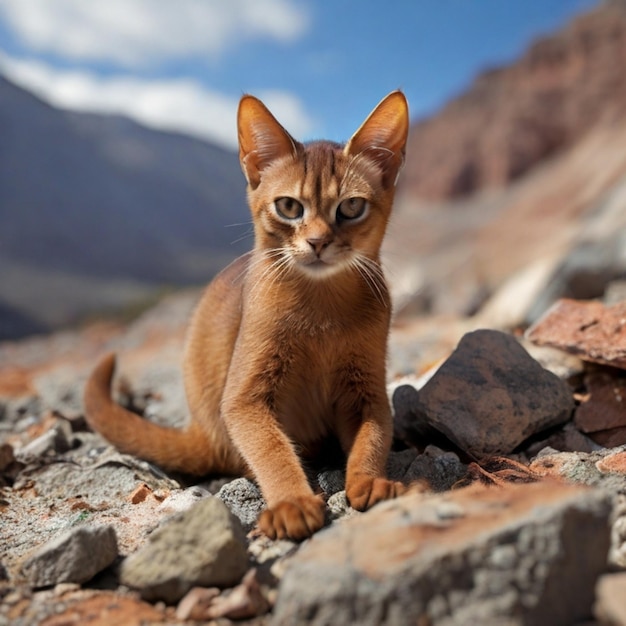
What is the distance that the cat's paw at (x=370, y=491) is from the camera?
2.44 m

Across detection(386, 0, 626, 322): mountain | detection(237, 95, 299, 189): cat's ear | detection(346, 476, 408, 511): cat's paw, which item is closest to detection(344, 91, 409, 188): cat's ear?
detection(237, 95, 299, 189): cat's ear

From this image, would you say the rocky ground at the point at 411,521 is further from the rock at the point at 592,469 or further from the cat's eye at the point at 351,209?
the cat's eye at the point at 351,209

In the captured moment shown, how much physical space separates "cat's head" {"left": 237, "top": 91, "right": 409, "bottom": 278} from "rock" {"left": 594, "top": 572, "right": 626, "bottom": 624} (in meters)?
1.62

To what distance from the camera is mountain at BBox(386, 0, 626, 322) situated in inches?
966

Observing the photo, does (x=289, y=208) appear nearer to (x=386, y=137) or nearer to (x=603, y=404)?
(x=386, y=137)

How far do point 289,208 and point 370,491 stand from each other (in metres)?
1.30

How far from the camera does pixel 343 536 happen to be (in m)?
1.95

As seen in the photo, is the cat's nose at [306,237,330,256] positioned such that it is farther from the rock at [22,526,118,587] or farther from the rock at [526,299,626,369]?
the rock at [526,299,626,369]

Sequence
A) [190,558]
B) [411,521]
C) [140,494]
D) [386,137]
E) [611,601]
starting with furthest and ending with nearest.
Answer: [386,137] → [140,494] → [190,558] → [411,521] → [611,601]

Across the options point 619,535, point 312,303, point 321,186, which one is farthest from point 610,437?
point 321,186

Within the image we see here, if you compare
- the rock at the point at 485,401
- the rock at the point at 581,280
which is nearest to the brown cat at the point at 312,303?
the rock at the point at 485,401

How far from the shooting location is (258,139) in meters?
3.21

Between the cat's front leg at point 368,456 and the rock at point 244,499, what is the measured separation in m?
0.43

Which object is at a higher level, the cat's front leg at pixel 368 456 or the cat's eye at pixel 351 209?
the cat's eye at pixel 351 209
